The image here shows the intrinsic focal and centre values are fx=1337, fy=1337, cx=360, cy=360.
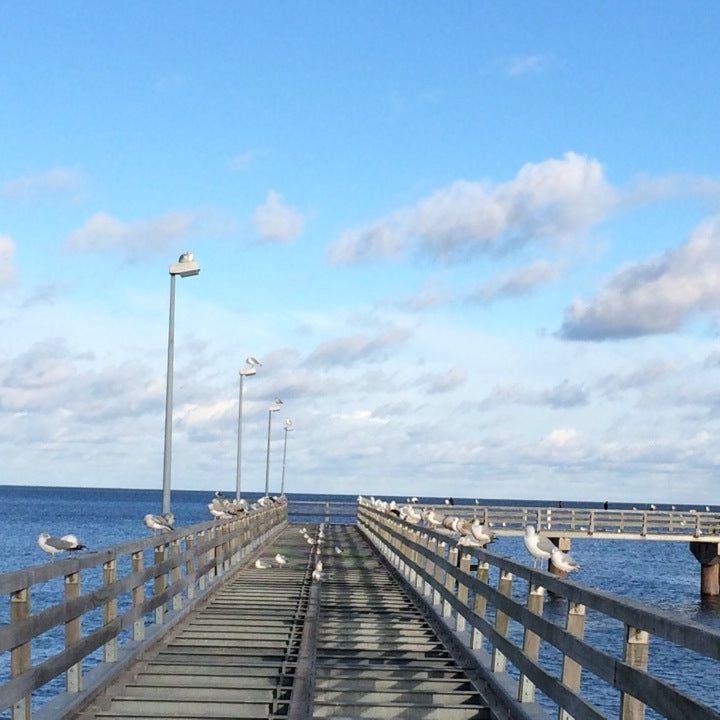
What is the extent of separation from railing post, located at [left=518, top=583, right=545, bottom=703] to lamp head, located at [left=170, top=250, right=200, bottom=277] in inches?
658

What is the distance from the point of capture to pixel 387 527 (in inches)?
1151

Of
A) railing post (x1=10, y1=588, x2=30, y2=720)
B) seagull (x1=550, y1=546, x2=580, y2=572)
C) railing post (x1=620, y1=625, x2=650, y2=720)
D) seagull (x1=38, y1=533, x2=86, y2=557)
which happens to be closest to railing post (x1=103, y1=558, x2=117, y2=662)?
railing post (x1=10, y1=588, x2=30, y2=720)

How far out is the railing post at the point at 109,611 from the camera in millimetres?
10961

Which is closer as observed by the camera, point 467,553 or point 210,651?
point 210,651

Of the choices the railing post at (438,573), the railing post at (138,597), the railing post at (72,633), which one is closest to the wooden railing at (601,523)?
the railing post at (438,573)

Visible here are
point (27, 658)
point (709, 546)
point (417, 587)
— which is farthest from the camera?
point (709, 546)

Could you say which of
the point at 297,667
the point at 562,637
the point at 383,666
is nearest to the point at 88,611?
the point at 297,667

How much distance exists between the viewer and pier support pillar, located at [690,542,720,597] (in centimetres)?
6100

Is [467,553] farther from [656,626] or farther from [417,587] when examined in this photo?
[656,626]

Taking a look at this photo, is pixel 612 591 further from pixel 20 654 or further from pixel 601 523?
pixel 20 654

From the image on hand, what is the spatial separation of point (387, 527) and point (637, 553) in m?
85.0

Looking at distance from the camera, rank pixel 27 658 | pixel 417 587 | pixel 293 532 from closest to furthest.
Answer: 1. pixel 27 658
2. pixel 417 587
3. pixel 293 532

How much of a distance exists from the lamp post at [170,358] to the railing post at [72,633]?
13.6m

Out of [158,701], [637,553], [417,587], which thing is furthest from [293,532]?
[637,553]
